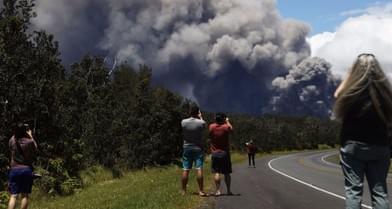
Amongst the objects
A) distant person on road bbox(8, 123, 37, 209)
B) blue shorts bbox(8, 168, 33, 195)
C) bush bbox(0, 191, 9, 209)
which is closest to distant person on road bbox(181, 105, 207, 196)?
distant person on road bbox(8, 123, 37, 209)

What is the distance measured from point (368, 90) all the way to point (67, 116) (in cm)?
1986

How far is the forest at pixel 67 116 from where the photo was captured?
68.8ft

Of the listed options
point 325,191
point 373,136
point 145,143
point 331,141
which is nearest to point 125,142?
point 145,143

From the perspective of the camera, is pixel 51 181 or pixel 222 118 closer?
pixel 222 118

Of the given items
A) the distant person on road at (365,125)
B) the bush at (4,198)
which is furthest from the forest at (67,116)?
the distant person on road at (365,125)

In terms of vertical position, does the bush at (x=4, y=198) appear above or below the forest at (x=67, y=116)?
below

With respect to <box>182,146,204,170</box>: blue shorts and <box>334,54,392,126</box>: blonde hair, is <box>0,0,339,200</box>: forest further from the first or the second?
<box>334,54,392,126</box>: blonde hair

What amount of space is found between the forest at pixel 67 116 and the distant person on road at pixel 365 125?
11180 millimetres

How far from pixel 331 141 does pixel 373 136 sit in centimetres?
14513

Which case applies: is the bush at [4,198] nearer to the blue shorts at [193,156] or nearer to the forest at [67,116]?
the forest at [67,116]

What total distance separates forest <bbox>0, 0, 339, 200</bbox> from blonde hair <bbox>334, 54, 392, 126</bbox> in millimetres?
11218

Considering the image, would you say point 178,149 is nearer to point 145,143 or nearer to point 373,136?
point 145,143

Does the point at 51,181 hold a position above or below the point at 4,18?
below

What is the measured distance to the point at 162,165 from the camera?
140 feet
